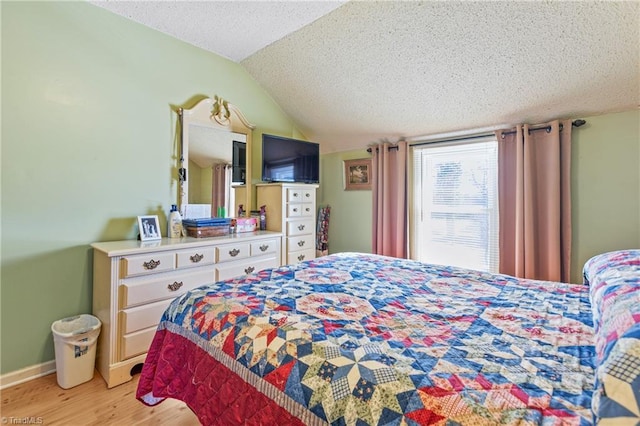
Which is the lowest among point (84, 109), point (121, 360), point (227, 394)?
point (121, 360)

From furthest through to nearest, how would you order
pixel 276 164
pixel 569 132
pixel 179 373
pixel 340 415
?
pixel 276 164, pixel 569 132, pixel 179 373, pixel 340 415

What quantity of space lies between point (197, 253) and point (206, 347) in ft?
4.04

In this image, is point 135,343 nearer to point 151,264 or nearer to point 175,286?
point 175,286

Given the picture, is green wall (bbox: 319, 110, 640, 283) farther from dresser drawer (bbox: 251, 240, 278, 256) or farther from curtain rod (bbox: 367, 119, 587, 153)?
dresser drawer (bbox: 251, 240, 278, 256)

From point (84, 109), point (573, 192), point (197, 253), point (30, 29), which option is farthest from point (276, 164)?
point (573, 192)

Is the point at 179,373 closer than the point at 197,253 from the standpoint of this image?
Yes

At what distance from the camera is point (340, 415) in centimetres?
78

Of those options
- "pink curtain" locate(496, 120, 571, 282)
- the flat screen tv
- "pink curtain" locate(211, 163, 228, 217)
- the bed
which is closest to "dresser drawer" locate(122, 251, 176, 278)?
the bed

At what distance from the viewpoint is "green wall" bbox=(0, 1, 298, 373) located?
6.32 ft

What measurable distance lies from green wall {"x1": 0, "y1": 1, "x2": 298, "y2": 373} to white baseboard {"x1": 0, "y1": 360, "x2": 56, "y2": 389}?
4 centimetres

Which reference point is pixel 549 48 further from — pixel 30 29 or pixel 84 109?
pixel 30 29

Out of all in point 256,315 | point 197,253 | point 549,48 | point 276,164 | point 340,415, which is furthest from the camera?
point 276,164

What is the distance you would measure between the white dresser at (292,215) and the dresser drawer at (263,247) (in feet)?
0.55

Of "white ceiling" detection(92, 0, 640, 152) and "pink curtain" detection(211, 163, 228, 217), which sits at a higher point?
"white ceiling" detection(92, 0, 640, 152)
